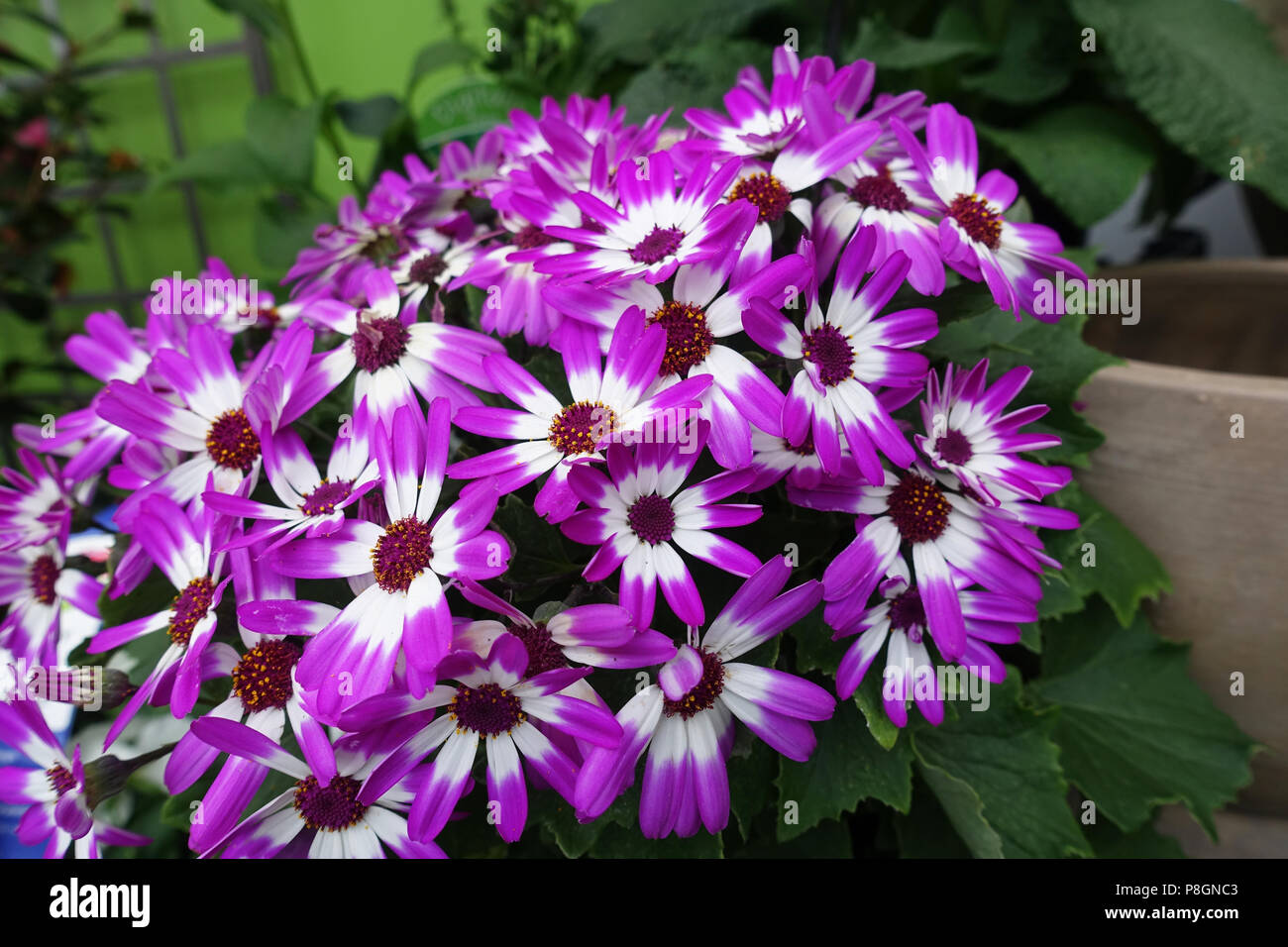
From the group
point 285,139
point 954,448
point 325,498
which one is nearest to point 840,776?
point 954,448

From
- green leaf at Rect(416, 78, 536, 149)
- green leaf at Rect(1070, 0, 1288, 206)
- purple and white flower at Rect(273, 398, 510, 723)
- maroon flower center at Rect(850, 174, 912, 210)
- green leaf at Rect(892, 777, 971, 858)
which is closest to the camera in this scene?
purple and white flower at Rect(273, 398, 510, 723)

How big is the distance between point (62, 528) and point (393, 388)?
205mm

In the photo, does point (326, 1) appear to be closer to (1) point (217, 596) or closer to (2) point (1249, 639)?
(1) point (217, 596)

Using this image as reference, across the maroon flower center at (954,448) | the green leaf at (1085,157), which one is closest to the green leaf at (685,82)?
the green leaf at (1085,157)

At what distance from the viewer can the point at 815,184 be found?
1.32 feet

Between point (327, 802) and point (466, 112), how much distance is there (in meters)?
0.67

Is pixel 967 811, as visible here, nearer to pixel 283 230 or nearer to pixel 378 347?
pixel 378 347

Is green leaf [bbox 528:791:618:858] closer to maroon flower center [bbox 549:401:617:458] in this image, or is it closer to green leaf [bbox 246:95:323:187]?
maroon flower center [bbox 549:401:617:458]

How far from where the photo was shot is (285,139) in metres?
0.97

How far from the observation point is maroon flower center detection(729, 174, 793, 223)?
0.37 metres

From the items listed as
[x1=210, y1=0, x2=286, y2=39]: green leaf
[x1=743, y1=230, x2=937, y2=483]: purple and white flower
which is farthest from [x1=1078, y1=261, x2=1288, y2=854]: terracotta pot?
[x1=210, y1=0, x2=286, y2=39]: green leaf

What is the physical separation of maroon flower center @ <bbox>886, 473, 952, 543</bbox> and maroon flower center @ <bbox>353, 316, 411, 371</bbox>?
23 cm

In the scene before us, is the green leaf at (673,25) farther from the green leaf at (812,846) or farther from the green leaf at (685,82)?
the green leaf at (812,846)
